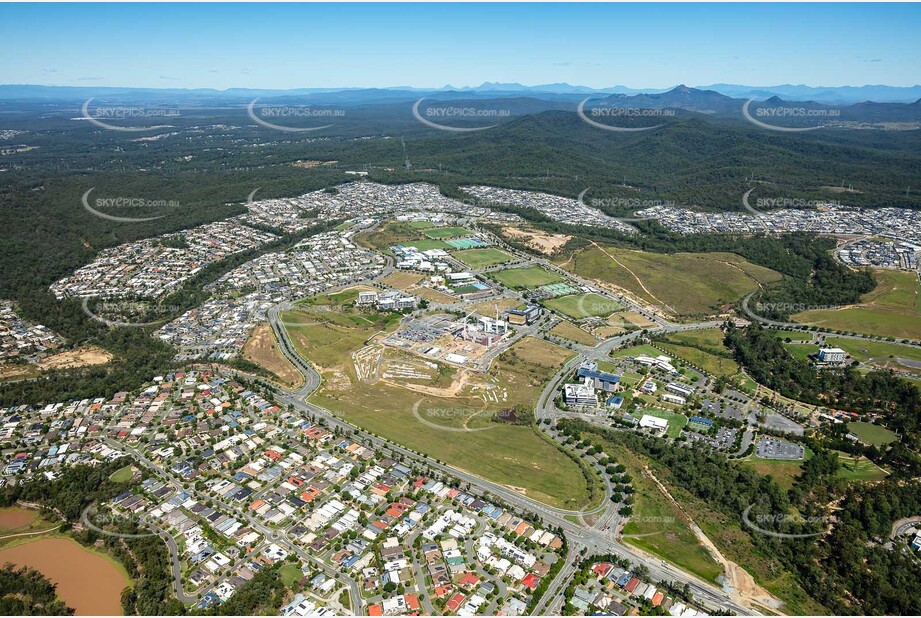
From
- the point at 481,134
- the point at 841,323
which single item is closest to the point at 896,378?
the point at 841,323

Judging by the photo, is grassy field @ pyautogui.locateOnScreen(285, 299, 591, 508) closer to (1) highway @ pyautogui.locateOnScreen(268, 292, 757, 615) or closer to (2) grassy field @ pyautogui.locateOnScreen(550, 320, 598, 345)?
(1) highway @ pyautogui.locateOnScreen(268, 292, 757, 615)

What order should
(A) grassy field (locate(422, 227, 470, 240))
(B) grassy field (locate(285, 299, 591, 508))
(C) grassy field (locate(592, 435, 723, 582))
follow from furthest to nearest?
(A) grassy field (locate(422, 227, 470, 240)), (B) grassy field (locate(285, 299, 591, 508)), (C) grassy field (locate(592, 435, 723, 582))

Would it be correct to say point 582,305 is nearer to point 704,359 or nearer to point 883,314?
point 704,359

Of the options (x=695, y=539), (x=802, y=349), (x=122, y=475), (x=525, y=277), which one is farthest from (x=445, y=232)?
(x=695, y=539)

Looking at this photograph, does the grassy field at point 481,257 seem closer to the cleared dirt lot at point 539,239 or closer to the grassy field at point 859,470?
the cleared dirt lot at point 539,239

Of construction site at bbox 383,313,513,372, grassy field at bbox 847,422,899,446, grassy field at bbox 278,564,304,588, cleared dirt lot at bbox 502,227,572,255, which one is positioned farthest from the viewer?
cleared dirt lot at bbox 502,227,572,255
